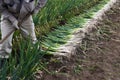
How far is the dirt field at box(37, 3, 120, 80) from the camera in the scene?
3.94 meters

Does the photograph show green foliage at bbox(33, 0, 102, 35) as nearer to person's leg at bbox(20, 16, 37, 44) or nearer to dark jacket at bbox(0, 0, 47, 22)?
person's leg at bbox(20, 16, 37, 44)

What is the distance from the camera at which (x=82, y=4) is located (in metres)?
6.20

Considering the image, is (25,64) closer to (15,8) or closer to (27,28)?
(15,8)

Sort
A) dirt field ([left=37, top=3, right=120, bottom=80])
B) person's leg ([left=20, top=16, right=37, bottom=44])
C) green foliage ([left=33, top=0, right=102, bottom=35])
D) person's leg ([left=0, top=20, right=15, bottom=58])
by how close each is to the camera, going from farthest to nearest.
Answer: green foliage ([left=33, top=0, right=102, bottom=35]), dirt field ([left=37, top=3, right=120, bottom=80]), person's leg ([left=20, top=16, right=37, bottom=44]), person's leg ([left=0, top=20, right=15, bottom=58])

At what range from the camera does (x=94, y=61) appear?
14.5 ft

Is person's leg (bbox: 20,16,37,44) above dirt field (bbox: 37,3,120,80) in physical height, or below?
above

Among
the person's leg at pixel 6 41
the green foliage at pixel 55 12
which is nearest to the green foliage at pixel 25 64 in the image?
the person's leg at pixel 6 41

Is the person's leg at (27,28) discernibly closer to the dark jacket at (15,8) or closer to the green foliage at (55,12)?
the dark jacket at (15,8)

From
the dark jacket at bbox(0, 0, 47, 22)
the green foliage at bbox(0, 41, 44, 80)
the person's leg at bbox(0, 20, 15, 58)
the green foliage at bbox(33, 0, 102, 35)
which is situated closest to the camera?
the green foliage at bbox(0, 41, 44, 80)

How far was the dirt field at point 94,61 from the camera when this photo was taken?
12.9 feet

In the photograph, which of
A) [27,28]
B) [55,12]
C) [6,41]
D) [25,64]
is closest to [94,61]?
[55,12]

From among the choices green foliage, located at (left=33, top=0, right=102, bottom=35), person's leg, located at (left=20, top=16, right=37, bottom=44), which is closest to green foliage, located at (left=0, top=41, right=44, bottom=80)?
person's leg, located at (left=20, top=16, right=37, bottom=44)

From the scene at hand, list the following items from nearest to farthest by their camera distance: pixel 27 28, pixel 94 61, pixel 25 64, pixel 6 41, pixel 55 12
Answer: pixel 25 64
pixel 6 41
pixel 27 28
pixel 94 61
pixel 55 12

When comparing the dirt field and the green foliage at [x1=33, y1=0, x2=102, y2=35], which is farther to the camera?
the green foliage at [x1=33, y1=0, x2=102, y2=35]
